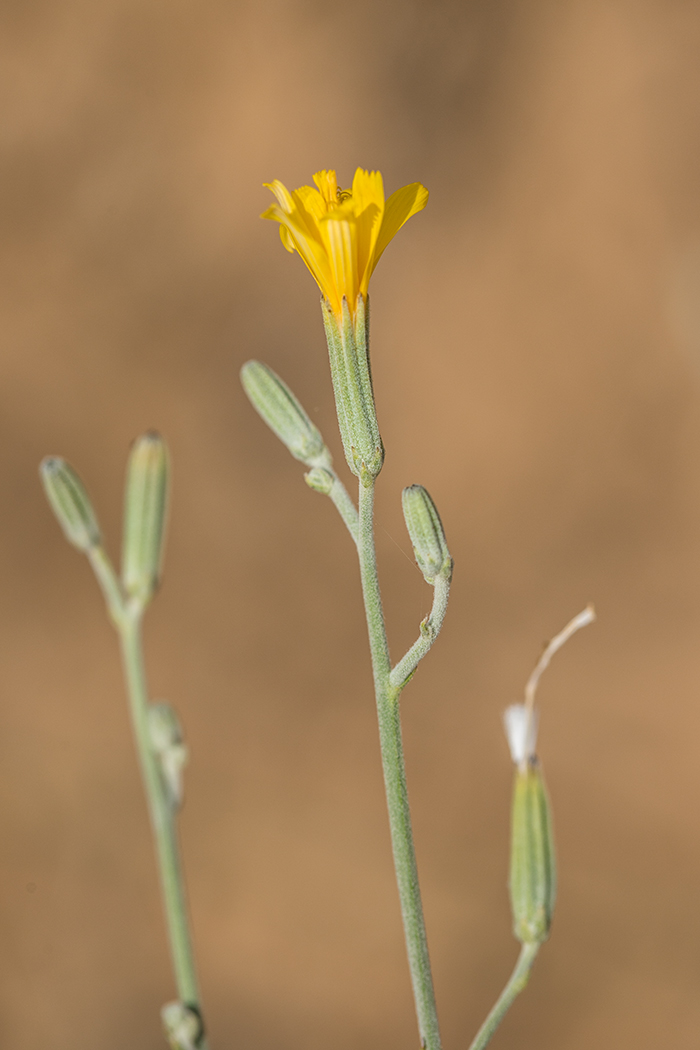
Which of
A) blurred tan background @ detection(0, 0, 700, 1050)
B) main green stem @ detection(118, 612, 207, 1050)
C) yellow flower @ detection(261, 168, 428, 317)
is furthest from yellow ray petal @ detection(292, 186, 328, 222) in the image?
blurred tan background @ detection(0, 0, 700, 1050)

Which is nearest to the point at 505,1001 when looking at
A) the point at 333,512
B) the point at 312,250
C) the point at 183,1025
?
the point at 183,1025

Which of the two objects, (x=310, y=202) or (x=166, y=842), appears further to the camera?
(x=310, y=202)

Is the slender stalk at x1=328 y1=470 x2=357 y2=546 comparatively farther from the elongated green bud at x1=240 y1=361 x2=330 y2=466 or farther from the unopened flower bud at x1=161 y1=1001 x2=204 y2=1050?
the unopened flower bud at x1=161 y1=1001 x2=204 y2=1050

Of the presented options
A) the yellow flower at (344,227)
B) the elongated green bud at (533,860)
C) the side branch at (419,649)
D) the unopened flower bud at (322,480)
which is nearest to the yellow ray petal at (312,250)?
the yellow flower at (344,227)

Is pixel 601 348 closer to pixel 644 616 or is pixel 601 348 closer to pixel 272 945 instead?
pixel 644 616

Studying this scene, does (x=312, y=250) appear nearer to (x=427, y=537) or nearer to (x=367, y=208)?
(x=367, y=208)

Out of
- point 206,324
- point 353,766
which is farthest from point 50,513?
point 353,766
